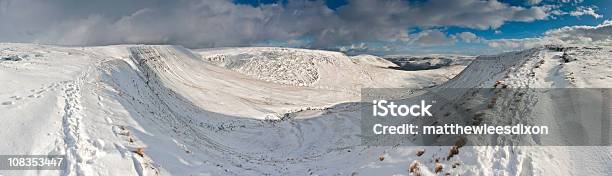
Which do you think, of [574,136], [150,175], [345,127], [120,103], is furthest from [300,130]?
[574,136]

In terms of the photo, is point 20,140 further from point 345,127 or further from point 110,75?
point 345,127

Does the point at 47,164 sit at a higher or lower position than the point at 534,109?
lower

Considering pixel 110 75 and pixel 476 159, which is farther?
pixel 110 75

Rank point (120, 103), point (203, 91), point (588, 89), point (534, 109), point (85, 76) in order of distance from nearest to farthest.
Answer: point (534, 109), point (588, 89), point (120, 103), point (85, 76), point (203, 91)

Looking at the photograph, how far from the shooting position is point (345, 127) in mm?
26359

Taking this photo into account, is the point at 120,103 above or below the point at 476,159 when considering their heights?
above

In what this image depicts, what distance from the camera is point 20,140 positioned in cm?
1168

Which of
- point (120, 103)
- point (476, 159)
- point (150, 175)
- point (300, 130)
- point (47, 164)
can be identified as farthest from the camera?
point (300, 130)

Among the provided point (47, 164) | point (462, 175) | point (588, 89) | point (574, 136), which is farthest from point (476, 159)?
point (47, 164)

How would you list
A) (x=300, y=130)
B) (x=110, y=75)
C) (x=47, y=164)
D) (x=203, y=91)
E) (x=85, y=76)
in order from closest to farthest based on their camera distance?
(x=47, y=164), (x=85, y=76), (x=110, y=75), (x=300, y=130), (x=203, y=91)

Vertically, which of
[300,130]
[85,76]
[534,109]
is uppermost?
[85,76]

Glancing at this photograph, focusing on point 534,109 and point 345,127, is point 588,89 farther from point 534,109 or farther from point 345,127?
point 345,127

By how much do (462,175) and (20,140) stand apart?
44.0 feet

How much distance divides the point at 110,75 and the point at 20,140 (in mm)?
14538
